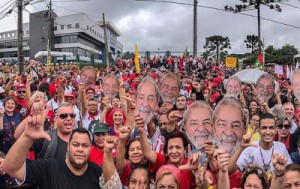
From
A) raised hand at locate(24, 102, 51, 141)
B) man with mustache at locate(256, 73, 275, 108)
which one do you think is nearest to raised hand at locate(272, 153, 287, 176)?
raised hand at locate(24, 102, 51, 141)

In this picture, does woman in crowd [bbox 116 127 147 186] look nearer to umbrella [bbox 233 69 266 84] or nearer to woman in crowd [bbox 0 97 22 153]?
woman in crowd [bbox 0 97 22 153]

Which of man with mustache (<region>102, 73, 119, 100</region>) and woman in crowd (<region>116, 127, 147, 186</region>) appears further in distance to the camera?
man with mustache (<region>102, 73, 119, 100</region>)

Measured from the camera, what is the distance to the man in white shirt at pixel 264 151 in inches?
158

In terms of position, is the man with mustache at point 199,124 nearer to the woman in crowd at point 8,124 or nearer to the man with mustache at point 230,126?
the man with mustache at point 230,126

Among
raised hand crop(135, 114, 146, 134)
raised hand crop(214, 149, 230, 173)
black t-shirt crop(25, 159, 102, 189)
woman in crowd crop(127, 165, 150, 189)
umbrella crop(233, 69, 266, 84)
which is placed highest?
Answer: umbrella crop(233, 69, 266, 84)

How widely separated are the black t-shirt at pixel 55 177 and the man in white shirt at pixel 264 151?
1560 millimetres

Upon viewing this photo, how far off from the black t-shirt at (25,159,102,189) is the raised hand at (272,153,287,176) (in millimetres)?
1458

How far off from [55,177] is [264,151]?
7.38 ft

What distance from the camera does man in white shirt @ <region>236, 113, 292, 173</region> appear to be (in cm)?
401

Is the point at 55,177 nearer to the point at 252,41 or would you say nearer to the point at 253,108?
the point at 253,108

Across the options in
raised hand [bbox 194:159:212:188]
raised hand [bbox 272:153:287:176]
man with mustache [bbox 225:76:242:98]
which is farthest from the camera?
man with mustache [bbox 225:76:242:98]

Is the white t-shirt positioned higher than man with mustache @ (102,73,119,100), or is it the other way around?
man with mustache @ (102,73,119,100)

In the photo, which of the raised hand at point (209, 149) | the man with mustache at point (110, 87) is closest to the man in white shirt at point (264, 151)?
the raised hand at point (209, 149)

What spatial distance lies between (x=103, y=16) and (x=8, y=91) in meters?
22.0
